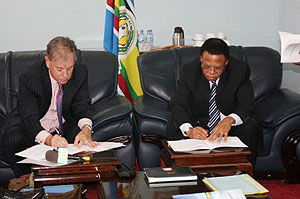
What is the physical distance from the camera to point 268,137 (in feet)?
11.6

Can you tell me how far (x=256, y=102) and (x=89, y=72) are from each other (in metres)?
1.30

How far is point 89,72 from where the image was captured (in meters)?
3.84

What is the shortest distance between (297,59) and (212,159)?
820 mm

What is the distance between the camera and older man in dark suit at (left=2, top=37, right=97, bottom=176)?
3.03 m

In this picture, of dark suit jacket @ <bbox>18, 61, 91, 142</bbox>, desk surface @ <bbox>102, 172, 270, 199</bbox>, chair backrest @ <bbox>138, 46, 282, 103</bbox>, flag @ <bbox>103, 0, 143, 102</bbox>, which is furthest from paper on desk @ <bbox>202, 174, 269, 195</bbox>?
flag @ <bbox>103, 0, 143, 102</bbox>

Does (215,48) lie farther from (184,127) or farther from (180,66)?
(180,66)

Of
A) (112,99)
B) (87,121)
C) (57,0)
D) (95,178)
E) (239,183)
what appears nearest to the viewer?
(239,183)

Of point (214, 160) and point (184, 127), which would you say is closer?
point (214, 160)

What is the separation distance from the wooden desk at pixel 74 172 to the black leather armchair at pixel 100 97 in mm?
928

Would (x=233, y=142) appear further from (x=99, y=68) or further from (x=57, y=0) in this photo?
(x=57, y=0)

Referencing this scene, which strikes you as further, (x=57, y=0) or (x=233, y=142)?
(x=57, y=0)

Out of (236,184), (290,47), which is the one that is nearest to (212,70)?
(290,47)

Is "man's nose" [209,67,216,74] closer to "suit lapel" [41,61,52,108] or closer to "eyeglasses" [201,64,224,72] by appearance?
"eyeglasses" [201,64,224,72]

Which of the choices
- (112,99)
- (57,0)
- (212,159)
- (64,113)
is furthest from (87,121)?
(57,0)
